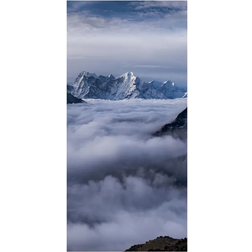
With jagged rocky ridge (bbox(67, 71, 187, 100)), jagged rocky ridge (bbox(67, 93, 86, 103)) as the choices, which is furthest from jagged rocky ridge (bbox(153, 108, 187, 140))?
jagged rocky ridge (bbox(67, 93, 86, 103))

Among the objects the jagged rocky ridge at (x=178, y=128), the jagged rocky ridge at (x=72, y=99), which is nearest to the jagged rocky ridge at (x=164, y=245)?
the jagged rocky ridge at (x=178, y=128)

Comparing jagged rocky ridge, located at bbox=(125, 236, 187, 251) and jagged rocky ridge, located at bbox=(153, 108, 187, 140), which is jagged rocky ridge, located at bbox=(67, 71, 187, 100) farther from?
jagged rocky ridge, located at bbox=(125, 236, 187, 251)

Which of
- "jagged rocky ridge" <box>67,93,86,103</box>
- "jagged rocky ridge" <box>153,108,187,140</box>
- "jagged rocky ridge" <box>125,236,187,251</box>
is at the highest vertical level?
"jagged rocky ridge" <box>67,93,86,103</box>

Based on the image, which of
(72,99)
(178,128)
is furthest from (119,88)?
(178,128)
